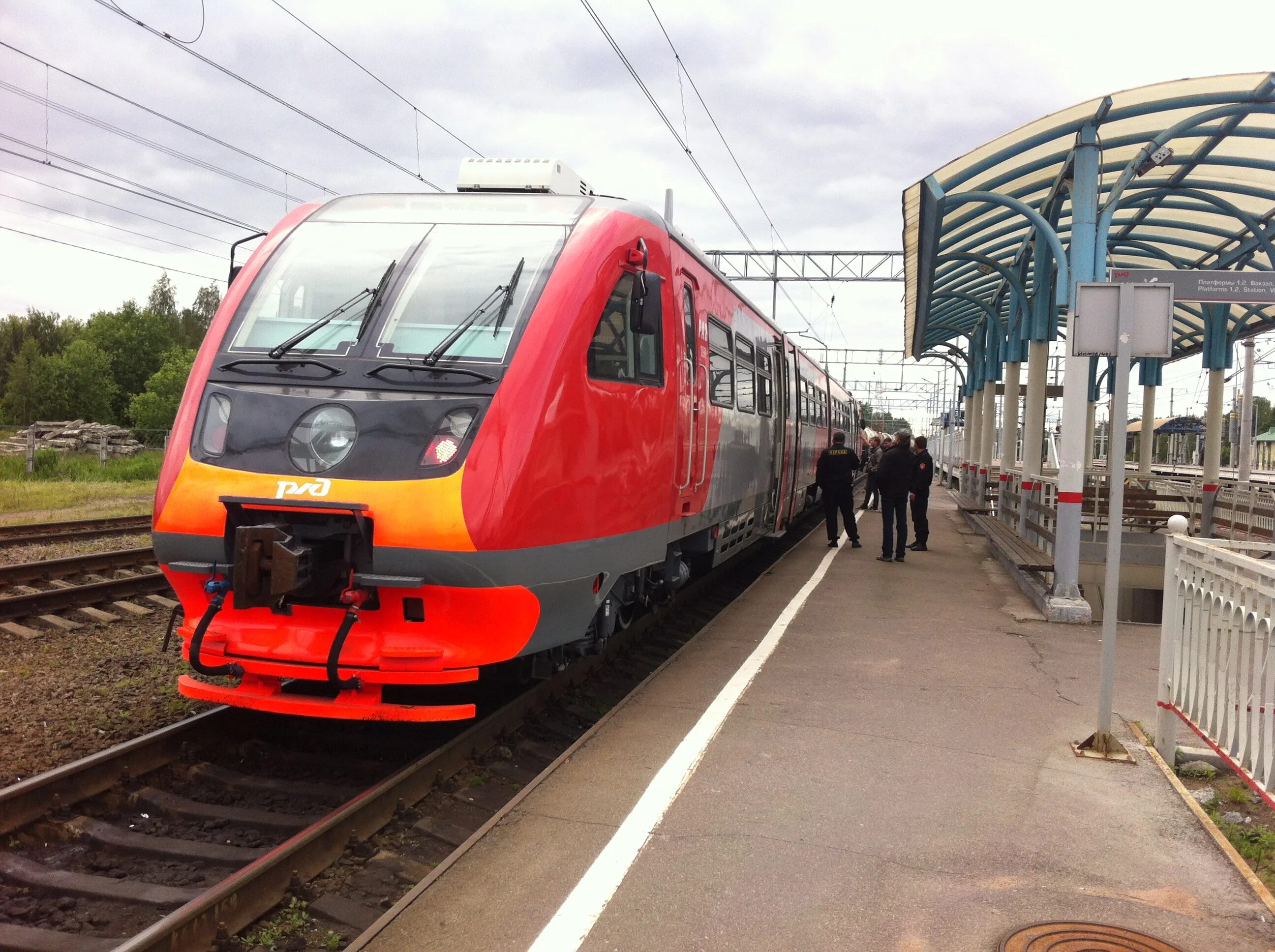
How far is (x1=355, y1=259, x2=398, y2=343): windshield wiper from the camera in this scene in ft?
18.0

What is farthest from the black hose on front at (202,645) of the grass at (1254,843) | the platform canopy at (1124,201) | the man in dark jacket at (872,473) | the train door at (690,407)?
the man in dark jacket at (872,473)

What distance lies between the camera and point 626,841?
4.26m

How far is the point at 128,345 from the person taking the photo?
2960 inches

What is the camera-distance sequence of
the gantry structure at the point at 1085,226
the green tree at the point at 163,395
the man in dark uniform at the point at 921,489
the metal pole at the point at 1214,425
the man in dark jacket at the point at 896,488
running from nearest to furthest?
1. the gantry structure at the point at 1085,226
2. the man in dark jacket at the point at 896,488
3. the man in dark uniform at the point at 921,489
4. the metal pole at the point at 1214,425
5. the green tree at the point at 163,395

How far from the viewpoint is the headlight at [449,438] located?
491 centimetres

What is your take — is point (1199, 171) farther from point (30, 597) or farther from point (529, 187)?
point (30, 597)

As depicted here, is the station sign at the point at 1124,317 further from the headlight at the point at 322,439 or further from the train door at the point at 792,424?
the train door at the point at 792,424

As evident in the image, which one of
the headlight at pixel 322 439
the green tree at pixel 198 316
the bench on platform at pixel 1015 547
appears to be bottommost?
the bench on platform at pixel 1015 547

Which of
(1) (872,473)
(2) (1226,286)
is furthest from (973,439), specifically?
(2) (1226,286)

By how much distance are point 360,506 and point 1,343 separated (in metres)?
87.1

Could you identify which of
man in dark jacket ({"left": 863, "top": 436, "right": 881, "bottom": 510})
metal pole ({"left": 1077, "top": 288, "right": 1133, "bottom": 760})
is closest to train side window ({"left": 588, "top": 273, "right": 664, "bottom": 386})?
metal pole ({"left": 1077, "top": 288, "right": 1133, "bottom": 760})

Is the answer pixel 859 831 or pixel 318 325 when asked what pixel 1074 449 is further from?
pixel 318 325

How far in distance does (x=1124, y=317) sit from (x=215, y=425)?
4.79 meters

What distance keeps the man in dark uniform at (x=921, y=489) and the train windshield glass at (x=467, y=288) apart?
31.3 ft
